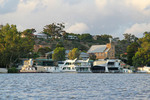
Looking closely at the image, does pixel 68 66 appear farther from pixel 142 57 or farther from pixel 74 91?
pixel 74 91

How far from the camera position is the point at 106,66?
149750 millimetres

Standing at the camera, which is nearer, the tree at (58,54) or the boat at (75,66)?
the boat at (75,66)

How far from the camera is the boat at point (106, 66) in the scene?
490 feet

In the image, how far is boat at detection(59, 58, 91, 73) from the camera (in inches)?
5664

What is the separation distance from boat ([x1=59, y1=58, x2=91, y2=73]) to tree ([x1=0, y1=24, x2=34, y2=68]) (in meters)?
22.3

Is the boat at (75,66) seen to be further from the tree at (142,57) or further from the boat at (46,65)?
the tree at (142,57)

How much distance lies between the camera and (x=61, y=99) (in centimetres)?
3017

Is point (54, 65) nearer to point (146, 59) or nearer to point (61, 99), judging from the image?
point (146, 59)

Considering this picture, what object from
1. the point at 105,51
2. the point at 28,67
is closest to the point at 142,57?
the point at 105,51

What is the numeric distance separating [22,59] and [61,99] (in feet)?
401

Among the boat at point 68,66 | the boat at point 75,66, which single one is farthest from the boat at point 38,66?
the boat at point 75,66

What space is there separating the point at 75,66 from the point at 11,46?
32.9 m

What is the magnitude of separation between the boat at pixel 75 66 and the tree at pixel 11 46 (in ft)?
73.2

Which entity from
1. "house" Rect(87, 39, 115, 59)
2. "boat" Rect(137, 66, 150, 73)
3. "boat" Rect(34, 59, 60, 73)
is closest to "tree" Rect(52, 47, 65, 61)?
"boat" Rect(34, 59, 60, 73)
